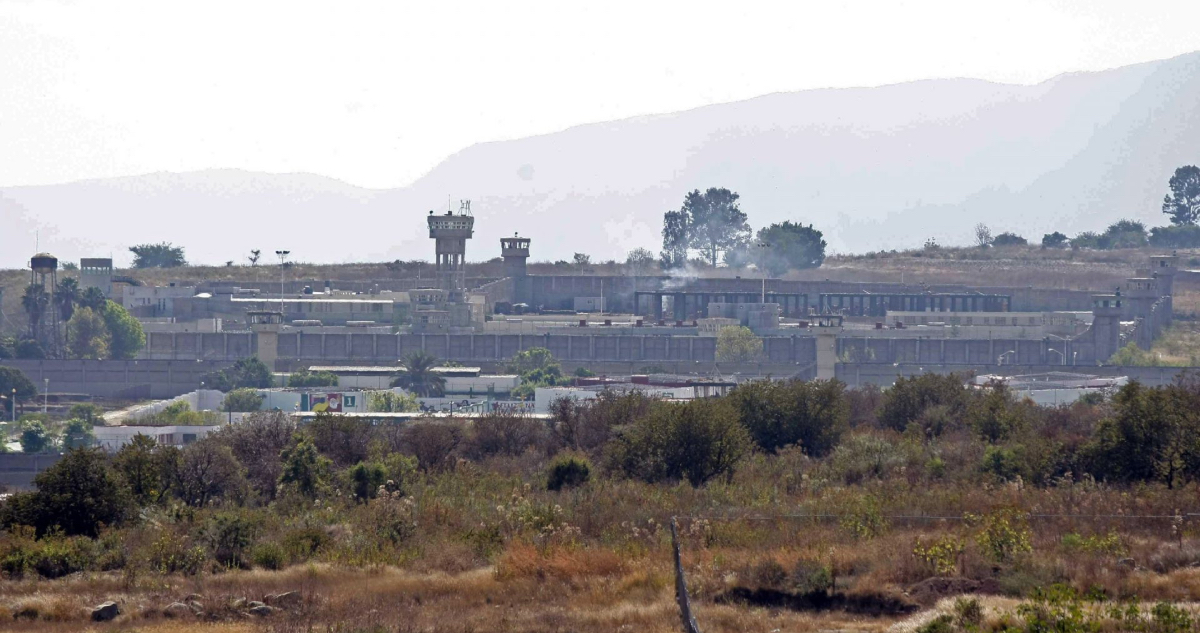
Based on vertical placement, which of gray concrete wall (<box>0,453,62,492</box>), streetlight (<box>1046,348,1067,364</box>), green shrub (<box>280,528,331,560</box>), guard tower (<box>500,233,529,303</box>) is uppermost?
guard tower (<box>500,233,529,303</box>)

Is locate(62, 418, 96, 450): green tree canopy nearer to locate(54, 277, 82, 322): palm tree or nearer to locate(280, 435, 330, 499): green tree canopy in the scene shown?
locate(280, 435, 330, 499): green tree canopy

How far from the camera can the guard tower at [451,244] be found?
406ft

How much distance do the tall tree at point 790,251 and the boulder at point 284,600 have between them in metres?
131

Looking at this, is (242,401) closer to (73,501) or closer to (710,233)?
(73,501)

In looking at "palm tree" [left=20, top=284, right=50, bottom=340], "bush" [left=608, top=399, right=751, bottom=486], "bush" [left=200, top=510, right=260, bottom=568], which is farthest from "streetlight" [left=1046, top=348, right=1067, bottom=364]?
"bush" [left=200, top=510, right=260, bottom=568]

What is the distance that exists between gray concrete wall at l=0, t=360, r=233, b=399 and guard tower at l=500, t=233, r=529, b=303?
42.6 metres

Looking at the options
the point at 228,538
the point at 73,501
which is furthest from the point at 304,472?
the point at 228,538

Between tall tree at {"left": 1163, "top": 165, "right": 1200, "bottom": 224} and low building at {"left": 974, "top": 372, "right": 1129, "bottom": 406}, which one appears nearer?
low building at {"left": 974, "top": 372, "right": 1129, "bottom": 406}

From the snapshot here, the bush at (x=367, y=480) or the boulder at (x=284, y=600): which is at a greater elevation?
the bush at (x=367, y=480)

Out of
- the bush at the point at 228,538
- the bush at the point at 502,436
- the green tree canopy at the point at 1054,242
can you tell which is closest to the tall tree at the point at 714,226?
the green tree canopy at the point at 1054,242

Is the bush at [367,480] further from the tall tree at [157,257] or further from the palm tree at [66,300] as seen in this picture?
the tall tree at [157,257]

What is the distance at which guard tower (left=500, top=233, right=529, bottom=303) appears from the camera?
142 m

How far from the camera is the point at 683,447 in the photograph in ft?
133

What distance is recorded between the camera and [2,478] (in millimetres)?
59875
